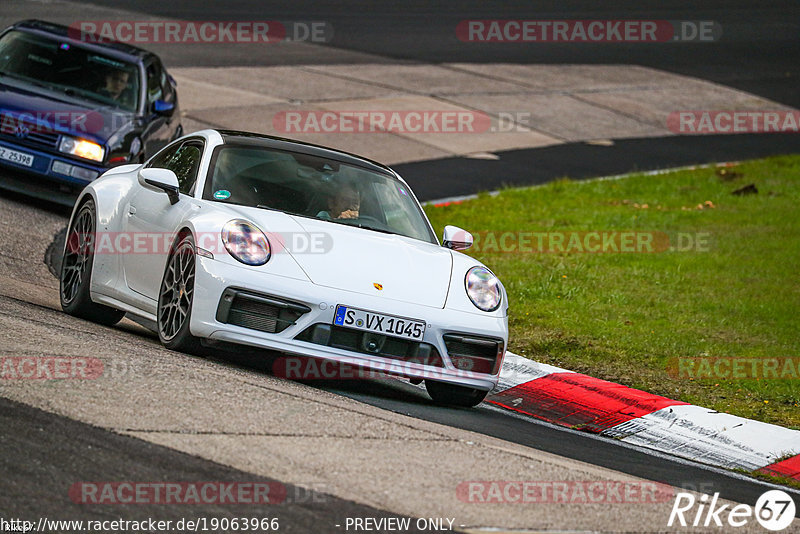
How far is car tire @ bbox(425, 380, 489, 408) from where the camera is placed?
7.61m

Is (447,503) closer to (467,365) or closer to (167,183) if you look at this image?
(467,365)

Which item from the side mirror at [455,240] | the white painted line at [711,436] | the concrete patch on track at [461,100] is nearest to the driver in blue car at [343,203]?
the side mirror at [455,240]

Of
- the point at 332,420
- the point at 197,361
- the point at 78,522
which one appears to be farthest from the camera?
the point at 197,361

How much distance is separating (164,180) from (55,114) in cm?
502

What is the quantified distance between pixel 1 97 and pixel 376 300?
22.2 feet

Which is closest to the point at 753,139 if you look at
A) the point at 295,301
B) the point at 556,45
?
the point at 556,45

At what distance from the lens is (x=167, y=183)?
768cm

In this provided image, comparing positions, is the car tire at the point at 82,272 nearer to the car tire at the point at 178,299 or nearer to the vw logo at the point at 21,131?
the car tire at the point at 178,299

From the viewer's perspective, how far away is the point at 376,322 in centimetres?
692

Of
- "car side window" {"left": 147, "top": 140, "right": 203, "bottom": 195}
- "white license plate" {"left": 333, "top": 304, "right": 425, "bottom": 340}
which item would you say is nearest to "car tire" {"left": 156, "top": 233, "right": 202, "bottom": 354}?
"car side window" {"left": 147, "top": 140, "right": 203, "bottom": 195}

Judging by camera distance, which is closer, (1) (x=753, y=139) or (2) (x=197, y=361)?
(2) (x=197, y=361)

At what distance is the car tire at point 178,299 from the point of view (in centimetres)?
704

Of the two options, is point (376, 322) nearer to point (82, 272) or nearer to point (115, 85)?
point (82, 272)

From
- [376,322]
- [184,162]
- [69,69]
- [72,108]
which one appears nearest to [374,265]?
[376,322]
